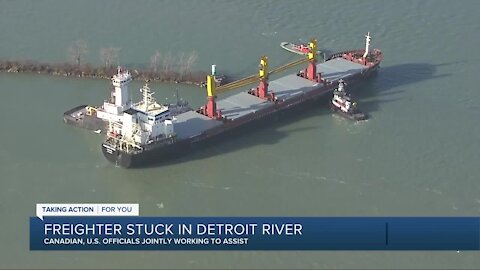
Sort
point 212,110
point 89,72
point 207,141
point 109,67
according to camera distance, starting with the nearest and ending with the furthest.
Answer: point 207,141
point 212,110
point 89,72
point 109,67

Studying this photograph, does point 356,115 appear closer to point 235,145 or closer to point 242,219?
point 235,145

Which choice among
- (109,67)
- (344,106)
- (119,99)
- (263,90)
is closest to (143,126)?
(119,99)

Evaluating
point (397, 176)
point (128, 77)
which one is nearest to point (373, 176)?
point (397, 176)

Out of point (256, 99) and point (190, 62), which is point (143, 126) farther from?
point (190, 62)

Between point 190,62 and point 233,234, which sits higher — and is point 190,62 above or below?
above

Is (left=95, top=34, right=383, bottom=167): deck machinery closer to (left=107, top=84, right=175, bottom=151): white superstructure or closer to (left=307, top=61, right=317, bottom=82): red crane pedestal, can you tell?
(left=307, top=61, right=317, bottom=82): red crane pedestal
